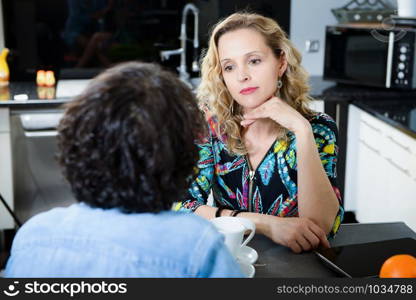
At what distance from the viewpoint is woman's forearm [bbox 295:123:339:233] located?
153cm

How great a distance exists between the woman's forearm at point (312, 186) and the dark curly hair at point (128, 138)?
75 cm

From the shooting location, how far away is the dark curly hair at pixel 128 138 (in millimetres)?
784

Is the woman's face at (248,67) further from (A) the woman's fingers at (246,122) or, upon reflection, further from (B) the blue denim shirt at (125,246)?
(B) the blue denim shirt at (125,246)

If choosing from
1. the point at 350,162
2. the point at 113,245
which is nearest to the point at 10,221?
the point at 350,162

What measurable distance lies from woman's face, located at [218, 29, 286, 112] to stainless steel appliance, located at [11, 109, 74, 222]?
5.53ft

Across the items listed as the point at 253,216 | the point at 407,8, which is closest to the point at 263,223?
the point at 253,216

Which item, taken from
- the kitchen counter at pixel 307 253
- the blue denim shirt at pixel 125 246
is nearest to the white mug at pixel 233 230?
the kitchen counter at pixel 307 253

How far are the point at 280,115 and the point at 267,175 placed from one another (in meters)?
0.18

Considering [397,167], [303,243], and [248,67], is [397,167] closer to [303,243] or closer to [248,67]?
[248,67]

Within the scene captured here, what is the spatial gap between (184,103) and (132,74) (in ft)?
0.26

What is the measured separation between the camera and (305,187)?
155 centimetres

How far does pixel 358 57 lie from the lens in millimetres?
3416

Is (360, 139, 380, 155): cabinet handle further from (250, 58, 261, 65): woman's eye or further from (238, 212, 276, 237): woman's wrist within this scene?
(238, 212, 276, 237): woman's wrist

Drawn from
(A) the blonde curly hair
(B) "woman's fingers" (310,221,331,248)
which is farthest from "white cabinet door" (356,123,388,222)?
(B) "woman's fingers" (310,221,331,248)
